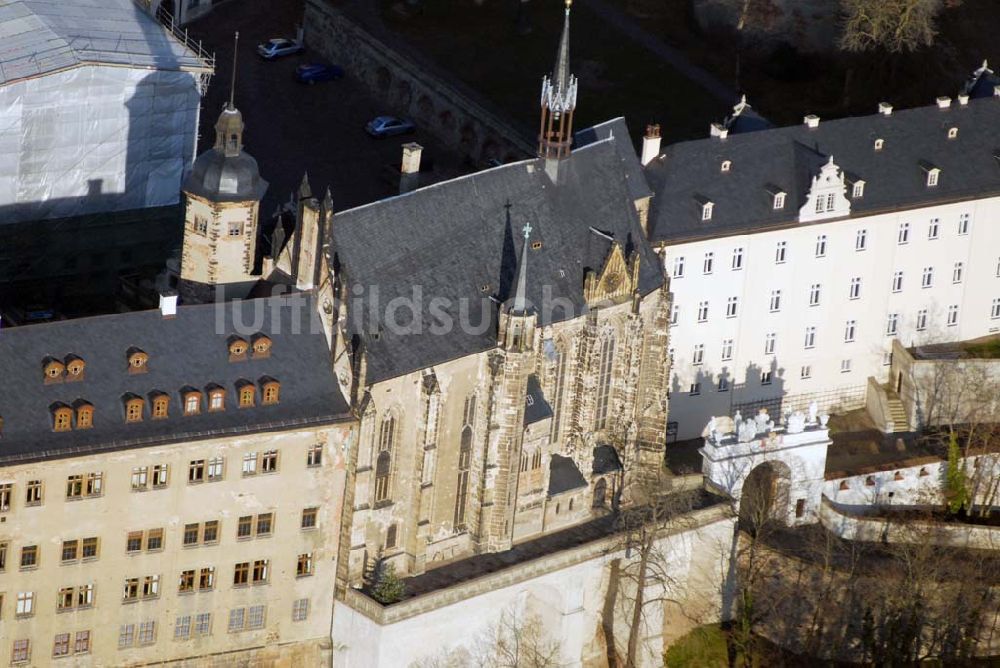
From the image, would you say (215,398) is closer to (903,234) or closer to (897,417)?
(903,234)

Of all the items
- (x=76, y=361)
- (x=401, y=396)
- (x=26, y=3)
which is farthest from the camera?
(x=26, y=3)

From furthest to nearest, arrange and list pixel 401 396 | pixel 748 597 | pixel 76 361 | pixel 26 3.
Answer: pixel 26 3 < pixel 748 597 < pixel 401 396 < pixel 76 361

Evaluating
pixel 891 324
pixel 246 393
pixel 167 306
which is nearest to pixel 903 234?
pixel 891 324

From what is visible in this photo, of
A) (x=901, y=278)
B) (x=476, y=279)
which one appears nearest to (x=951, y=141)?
(x=901, y=278)

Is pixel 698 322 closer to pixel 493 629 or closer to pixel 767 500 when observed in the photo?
pixel 767 500

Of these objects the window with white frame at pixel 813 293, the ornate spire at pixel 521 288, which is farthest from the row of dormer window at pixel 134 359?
the window with white frame at pixel 813 293

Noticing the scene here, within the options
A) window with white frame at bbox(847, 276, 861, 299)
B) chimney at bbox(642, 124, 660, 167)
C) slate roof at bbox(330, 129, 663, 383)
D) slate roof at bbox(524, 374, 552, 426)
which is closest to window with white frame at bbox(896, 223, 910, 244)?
window with white frame at bbox(847, 276, 861, 299)

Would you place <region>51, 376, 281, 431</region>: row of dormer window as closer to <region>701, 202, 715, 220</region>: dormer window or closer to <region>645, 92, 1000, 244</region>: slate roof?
<region>645, 92, 1000, 244</region>: slate roof
